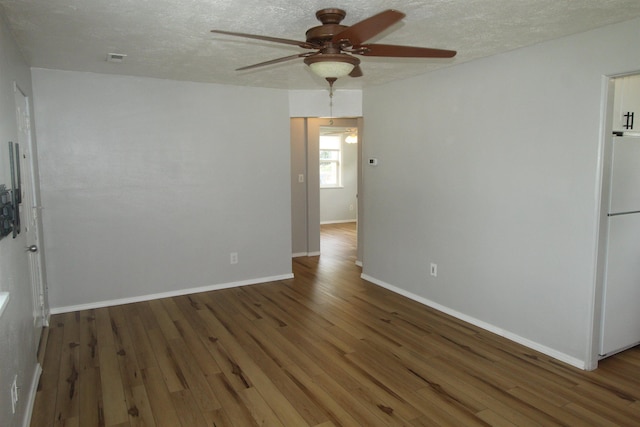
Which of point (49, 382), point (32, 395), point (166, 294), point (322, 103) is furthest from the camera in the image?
point (322, 103)

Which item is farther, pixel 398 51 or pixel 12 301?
pixel 398 51

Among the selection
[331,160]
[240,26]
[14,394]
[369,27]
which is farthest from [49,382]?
[331,160]

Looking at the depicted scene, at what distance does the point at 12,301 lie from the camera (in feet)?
7.16

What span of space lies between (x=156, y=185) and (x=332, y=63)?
9.83 feet

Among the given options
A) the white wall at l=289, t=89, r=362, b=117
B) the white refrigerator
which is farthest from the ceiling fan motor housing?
the white wall at l=289, t=89, r=362, b=117

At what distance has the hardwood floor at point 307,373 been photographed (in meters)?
2.48

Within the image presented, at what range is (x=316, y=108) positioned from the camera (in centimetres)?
518

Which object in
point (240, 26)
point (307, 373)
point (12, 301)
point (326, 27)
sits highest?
point (240, 26)

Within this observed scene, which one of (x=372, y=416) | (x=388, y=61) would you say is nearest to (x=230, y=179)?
(x=388, y=61)

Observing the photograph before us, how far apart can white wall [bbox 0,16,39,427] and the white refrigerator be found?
147 inches

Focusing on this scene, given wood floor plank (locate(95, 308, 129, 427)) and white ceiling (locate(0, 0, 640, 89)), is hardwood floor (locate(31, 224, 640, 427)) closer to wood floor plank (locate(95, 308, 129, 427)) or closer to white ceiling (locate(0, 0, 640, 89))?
wood floor plank (locate(95, 308, 129, 427))

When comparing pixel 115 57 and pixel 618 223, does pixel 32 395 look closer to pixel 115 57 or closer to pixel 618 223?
pixel 115 57

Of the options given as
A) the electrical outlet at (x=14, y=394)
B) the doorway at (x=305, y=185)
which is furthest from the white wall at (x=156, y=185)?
the electrical outlet at (x=14, y=394)

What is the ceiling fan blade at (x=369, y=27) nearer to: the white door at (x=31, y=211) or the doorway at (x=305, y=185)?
the white door at (x=31, y=211)
